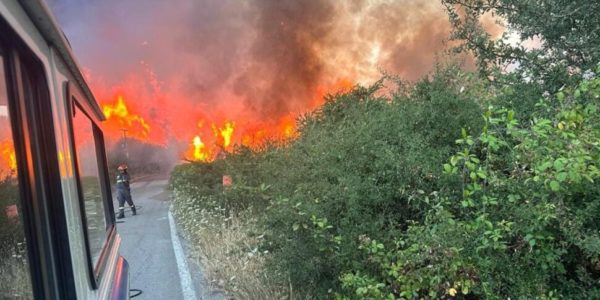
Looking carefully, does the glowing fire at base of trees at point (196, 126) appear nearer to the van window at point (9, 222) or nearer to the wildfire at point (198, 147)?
the wildfire at point (198, 147)

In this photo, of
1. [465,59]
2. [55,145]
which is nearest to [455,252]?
[55,145]

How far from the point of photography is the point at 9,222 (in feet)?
4.30

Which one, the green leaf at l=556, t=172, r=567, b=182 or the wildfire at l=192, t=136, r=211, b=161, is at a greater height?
the wildfire at l=192, t=136, r=211, b=161

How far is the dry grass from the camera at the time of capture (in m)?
4.60

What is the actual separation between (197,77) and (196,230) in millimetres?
14405

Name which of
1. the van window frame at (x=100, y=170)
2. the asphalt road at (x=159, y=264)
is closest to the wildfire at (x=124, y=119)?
the asphalt road at (x=159, y=264)

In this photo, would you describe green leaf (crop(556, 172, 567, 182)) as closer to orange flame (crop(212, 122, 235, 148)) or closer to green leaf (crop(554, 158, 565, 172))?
green leaf (crop(554, 158, 565, 172))

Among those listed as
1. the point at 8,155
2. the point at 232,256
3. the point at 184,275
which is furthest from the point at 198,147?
the point at 8,155

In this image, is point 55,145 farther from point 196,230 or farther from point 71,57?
point 196,230

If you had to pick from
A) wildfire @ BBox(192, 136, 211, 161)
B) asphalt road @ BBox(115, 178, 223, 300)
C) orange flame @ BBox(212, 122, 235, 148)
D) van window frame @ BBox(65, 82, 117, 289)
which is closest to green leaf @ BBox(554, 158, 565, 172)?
van window frame @ BBox(65, 82, 117, 289)

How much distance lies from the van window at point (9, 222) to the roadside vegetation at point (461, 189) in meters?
1.76

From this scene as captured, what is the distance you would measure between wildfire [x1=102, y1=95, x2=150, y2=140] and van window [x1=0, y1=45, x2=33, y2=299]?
61.6 feet

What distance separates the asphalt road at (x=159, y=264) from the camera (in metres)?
5.73

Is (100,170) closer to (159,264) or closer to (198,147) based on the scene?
(159,264)
